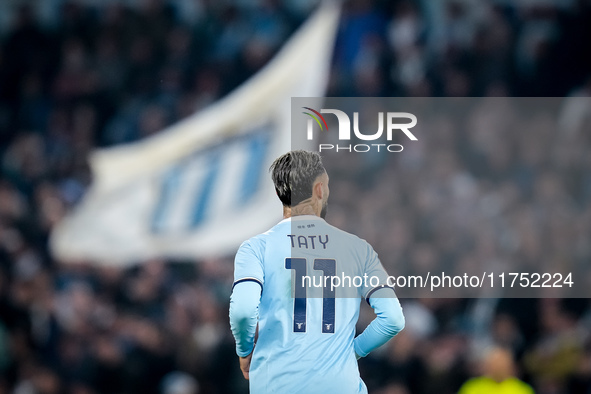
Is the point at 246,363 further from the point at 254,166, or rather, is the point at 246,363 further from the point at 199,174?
the point at 199,174

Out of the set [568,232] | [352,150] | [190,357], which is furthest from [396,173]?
[190,357]

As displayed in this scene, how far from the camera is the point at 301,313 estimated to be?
260cm

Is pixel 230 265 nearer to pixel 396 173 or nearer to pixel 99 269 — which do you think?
pixel 99 269

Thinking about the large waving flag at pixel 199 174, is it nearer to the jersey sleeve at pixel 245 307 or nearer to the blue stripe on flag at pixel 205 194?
the blue stripe on flag at pixel 205 194

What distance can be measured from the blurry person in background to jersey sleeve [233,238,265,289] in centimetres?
284

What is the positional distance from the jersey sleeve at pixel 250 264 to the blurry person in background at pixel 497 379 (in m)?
2.84

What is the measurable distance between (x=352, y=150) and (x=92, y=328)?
9.10ft

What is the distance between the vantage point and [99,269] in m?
6.64

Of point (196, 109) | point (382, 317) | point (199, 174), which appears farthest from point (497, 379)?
point (196, 109)

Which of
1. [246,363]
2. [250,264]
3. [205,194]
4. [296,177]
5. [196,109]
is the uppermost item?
[196,109]

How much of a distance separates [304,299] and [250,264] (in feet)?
0.81

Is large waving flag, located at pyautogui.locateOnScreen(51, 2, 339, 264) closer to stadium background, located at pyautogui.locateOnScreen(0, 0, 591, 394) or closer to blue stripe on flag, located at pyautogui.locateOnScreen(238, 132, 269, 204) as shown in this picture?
blue stripe on flag, located at pyautogui.locateOnScreen(238, 132, 269, 204)

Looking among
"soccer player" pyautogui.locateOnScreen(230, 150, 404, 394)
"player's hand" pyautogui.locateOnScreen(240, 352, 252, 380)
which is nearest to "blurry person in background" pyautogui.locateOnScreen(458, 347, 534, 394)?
"soccer player" pyautogui.locateOnScreen(230, 150, 404, 394)

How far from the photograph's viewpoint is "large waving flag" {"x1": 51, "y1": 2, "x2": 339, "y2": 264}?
6.62m
